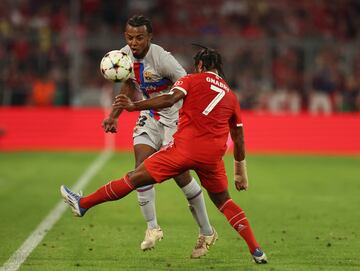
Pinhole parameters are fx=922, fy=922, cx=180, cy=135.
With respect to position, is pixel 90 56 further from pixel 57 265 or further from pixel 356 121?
pixel 57 265

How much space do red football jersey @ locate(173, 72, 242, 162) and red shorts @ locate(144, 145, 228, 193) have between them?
0.19 feet

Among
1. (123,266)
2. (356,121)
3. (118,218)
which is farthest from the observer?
(356,121)

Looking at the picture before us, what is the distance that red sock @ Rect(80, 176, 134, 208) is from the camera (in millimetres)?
8289

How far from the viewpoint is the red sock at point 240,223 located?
8.26 metres

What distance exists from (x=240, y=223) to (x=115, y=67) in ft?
5.99

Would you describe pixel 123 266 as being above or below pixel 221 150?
below

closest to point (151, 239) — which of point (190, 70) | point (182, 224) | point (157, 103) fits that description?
point (157, 103)

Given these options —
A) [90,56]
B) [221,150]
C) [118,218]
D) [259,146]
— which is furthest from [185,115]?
[90,56]

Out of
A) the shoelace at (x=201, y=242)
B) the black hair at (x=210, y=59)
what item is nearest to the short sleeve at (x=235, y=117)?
the black hair at (x=210, y=59)

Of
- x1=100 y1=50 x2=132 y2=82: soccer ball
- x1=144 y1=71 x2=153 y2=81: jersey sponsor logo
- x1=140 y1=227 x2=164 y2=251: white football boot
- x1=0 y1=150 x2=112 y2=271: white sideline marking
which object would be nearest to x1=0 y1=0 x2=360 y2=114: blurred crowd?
x1=0 y1=150 x2=112 y2=271: white sideline marking

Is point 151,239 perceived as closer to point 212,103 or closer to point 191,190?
point 191,190

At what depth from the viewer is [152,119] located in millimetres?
9359

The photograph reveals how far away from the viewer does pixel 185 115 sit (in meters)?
8.24

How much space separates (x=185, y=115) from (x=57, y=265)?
5.76 ft
